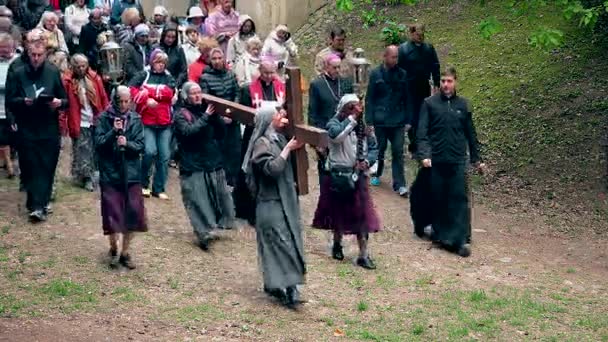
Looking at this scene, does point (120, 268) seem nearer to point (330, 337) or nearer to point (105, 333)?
point (105, 333)

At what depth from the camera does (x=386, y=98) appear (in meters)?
15.0

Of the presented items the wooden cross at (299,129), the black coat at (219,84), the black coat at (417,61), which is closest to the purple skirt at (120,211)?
the wooden cross at (299,129)

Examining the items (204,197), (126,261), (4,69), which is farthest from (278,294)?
(4,69)

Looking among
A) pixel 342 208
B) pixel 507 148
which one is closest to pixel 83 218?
pixel 342 208

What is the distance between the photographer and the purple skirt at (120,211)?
11422 mm

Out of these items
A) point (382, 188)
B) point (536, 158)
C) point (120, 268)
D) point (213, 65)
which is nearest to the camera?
point (120, 268)

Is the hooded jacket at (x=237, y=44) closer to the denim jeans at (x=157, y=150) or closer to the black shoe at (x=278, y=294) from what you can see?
the denim jeans at (x=157, y=150)

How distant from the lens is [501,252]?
1349 cm

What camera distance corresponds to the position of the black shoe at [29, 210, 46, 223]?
13.0m

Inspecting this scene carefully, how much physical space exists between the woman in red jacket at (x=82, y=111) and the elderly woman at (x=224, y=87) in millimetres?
1492

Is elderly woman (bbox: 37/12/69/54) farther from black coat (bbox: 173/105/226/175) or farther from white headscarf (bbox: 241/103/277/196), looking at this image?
white headscarf (bbox: 241/103/277/196)

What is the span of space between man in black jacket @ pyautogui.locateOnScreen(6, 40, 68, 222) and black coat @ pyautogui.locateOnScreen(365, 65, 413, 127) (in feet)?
13.4

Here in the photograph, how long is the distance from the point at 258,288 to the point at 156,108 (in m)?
3.36

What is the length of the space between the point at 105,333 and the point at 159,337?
45 cm
